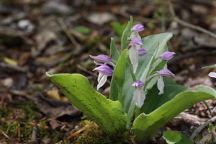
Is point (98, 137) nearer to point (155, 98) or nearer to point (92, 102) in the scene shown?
point (92, 102)

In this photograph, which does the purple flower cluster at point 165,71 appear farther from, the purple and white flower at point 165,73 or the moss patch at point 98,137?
the moss patch at point 98,137

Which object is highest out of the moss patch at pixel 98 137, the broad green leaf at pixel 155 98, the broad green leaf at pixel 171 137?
the broad green leaf at pixel 155 98

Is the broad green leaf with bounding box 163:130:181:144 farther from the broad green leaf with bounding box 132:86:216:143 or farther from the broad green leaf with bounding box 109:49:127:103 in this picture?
the broad green leaf with bounding box 109:49:127:103

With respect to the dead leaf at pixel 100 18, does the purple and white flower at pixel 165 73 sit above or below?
above

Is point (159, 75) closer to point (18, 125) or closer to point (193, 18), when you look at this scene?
point (18, 125)

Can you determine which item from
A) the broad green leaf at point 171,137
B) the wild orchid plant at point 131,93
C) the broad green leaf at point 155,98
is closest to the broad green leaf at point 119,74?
the wild orchid plant at point 131,93

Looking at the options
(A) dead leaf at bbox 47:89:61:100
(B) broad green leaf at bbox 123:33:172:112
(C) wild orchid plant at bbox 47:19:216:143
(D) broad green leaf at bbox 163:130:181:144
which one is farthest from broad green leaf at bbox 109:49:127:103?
(A) dead leaf at bbox 47:89:61:100

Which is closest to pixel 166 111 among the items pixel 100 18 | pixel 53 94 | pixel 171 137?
pixel 171 137
